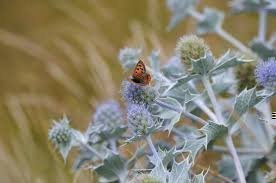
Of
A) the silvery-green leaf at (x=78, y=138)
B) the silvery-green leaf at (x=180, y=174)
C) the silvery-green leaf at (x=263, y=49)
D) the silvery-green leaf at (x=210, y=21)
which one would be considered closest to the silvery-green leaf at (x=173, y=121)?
the silvery-green leaf at (x=180, y=174)

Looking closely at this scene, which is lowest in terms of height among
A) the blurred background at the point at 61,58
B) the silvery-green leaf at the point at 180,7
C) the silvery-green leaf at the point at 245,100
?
the silvery-green leaf at the point at 245,100

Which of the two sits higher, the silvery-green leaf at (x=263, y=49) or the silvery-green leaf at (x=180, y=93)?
the silvery-green leaf at (x=263, y=49)

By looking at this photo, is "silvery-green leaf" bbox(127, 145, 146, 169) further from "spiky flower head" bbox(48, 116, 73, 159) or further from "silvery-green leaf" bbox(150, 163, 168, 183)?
"silvery-green leaf" bbox(150, 163, 168, 183)

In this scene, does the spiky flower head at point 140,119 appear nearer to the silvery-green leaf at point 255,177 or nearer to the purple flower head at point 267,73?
the purple flower head at point 267,73

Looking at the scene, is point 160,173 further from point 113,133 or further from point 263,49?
point 263,49

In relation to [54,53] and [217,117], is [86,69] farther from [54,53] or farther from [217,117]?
[217,117]

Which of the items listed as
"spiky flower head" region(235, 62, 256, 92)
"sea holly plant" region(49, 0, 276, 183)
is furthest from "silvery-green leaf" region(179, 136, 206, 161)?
"spiky flower head" region(235, 62, 256, 92)

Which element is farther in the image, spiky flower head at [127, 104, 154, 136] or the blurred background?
the blurred background

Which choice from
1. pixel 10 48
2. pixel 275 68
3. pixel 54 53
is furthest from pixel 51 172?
pixel 10 48
